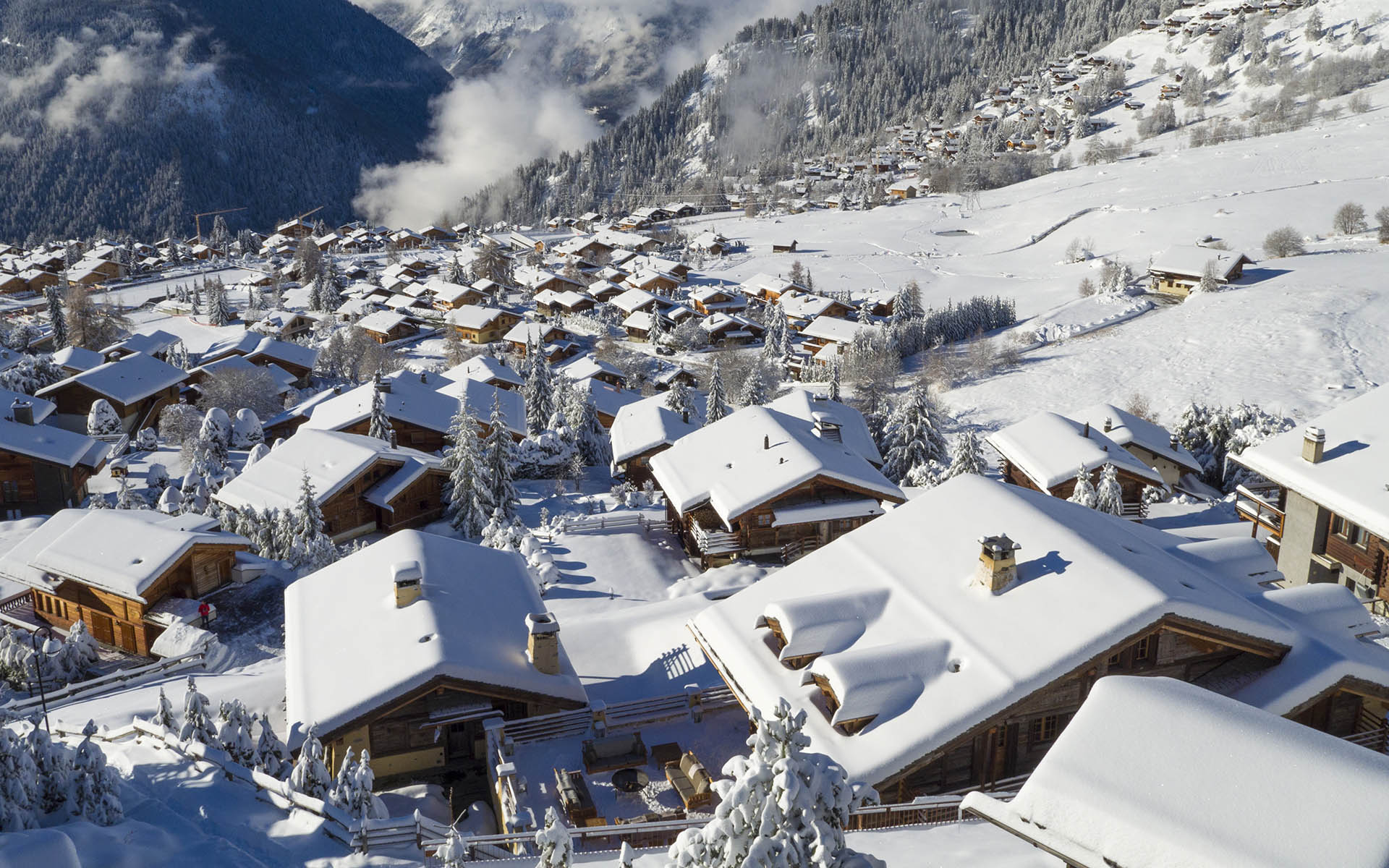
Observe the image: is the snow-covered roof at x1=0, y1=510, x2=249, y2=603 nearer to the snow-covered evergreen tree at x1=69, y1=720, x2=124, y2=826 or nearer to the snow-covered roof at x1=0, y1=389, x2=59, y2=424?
the snow-covered roof at x1=0, y1=389, x2=59, y2=424

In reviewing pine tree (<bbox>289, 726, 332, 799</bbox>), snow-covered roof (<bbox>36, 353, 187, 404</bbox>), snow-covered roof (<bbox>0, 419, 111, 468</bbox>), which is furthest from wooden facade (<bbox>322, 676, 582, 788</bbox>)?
snow-covered roof (<bbox>36, 353, 187, 404</bbox>)

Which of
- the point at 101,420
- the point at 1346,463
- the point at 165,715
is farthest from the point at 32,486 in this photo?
the point at 1346,463

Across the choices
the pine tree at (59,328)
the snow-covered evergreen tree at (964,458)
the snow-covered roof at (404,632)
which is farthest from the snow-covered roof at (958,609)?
the pine tree at (59,328)

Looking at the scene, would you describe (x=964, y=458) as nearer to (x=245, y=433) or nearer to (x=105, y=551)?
(x=105, y=551)

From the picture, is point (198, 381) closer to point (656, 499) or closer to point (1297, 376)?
point (656, 499)

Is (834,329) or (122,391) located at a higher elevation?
(122,391)

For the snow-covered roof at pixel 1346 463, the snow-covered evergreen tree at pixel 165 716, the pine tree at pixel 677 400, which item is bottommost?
the pine tree at pixel 677 400

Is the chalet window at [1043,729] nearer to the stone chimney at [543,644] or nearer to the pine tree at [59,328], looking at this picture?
the stone chimney at [543,644]
